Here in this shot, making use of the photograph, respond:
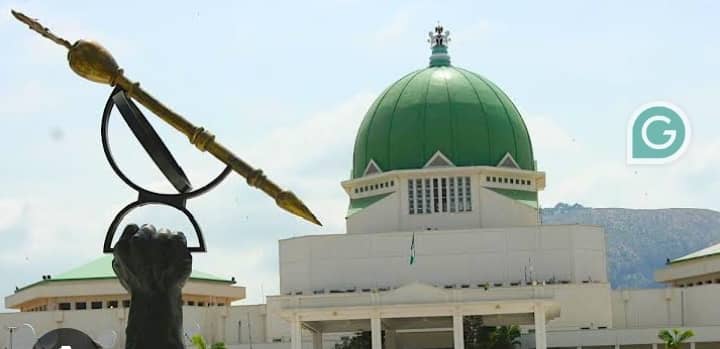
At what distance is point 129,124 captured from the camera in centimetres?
3281

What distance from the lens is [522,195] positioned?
92500 millimetres

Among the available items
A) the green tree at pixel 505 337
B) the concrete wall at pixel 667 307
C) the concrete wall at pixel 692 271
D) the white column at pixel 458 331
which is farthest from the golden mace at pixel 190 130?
the concrete wall at pixel 692 271

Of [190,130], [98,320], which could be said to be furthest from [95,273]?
[190,130]

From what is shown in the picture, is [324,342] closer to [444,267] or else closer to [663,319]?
[444,267]

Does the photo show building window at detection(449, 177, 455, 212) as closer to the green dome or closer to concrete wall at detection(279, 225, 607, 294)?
the green dome

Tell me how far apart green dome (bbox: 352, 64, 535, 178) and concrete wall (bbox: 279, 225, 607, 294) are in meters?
3.88

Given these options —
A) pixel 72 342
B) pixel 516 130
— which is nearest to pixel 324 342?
pixel 516 130

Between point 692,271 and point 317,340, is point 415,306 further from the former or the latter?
point 692,271

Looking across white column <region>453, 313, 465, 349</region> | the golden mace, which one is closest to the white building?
white column <region>453, 313, 465, 349</region>

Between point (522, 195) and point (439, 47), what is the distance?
29.9ft

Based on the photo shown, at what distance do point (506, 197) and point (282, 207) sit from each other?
57020mm

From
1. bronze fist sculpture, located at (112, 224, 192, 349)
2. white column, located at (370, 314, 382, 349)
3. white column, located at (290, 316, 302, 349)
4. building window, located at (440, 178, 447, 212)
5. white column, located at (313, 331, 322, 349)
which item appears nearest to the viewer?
bronze fist sculpture, located at (112, 224, 192, 349)

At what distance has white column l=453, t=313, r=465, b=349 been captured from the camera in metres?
77.4

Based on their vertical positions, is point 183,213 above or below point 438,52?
below
